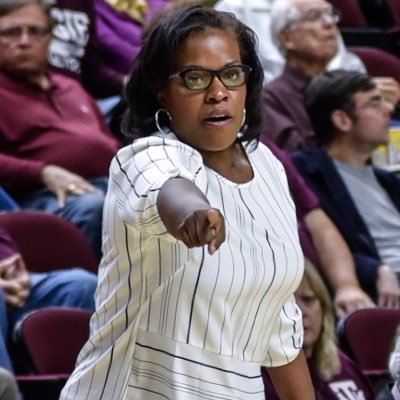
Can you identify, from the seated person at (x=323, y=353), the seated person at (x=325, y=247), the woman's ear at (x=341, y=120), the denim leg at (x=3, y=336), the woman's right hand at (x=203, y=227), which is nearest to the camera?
the woman's right hand at (x=203, y=227)

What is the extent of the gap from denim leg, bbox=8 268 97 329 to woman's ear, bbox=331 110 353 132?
150cm

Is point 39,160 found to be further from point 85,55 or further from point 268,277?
point 268,277

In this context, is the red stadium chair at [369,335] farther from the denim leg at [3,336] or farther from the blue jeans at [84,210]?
the denim leg at [3,336]

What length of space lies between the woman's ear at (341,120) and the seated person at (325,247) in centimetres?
41

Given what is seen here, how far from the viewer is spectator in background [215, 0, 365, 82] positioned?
586cm

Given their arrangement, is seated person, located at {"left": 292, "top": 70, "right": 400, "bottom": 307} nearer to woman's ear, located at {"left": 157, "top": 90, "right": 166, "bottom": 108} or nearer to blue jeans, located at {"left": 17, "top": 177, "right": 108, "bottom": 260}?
blue jeans, located at {"left": 17, "top": 177, "right": 108, "bottom": 260}

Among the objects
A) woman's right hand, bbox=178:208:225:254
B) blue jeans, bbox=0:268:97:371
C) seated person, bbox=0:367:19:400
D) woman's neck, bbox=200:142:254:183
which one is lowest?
blue jeans, bbox=0:268:97:371

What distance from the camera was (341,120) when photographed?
5.21 m

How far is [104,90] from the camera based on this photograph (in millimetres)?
5684

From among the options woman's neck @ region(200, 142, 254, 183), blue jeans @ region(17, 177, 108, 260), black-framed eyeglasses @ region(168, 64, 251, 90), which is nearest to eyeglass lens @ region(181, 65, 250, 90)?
black-framed eyeglasses @ region(168, 64, 251, 90)

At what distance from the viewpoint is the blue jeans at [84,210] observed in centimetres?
454

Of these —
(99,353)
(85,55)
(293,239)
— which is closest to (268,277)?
(293,239)

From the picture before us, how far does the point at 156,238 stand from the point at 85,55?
11.2ft

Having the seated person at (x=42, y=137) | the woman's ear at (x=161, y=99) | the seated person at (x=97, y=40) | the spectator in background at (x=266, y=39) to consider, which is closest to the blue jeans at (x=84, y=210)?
the seated person at (x=42, y=137)
